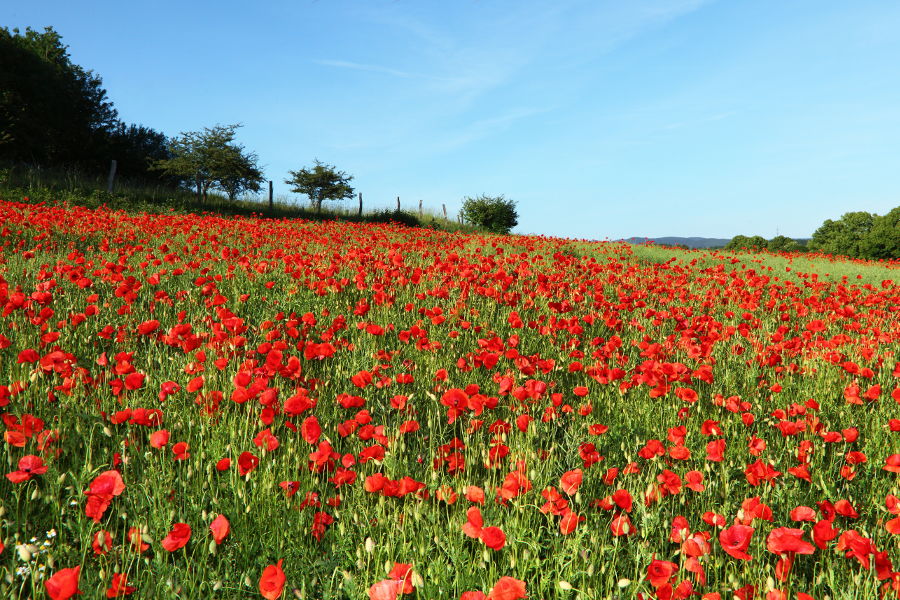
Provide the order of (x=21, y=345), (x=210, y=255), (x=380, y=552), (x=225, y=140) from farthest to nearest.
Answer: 1. (x=225, y=140)
2. (x=210, y=255)
3. (x=21, y=345)
4. (x=380, y=552)

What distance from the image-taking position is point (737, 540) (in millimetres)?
1751

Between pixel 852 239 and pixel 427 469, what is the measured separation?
47.6m

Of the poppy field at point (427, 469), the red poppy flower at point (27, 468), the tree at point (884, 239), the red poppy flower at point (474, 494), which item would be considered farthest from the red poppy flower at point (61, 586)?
the tree at point (884, 239)

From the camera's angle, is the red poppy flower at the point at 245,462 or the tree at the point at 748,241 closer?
the red poppy flower at the point at 245,462

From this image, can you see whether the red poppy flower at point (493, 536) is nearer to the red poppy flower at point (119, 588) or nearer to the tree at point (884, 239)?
the red poppy flower at point (119, 588)

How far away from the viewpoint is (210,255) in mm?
7969

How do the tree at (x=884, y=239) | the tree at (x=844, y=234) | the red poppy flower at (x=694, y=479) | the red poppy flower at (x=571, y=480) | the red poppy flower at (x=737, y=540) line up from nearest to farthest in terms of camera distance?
the red poppy flower at (x=737, y=540) → the red poppy flower at (x=571, y=480) → the red poppy flower at (x=694, y=479) → the tree at (x=884, y=239) → the tree at (x=844, y=234)

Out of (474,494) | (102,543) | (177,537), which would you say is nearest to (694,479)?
(474,494)

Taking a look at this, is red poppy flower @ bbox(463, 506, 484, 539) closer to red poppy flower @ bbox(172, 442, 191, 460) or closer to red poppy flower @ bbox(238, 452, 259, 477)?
red poppy flower @ bbox(238, 452, 259, 477)

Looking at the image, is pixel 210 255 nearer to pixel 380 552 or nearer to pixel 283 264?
pixel 283 264

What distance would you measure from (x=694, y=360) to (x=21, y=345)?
5.06m

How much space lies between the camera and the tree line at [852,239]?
33688mm

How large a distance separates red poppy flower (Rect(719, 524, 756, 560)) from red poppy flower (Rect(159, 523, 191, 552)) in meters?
1.73

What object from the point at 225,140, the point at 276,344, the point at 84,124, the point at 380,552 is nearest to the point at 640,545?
the point at 380,552
